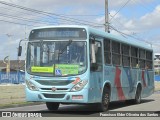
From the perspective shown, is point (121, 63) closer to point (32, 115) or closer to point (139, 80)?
point (139, 80)

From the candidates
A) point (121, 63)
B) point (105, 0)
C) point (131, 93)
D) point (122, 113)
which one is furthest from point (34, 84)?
point (105, 0)

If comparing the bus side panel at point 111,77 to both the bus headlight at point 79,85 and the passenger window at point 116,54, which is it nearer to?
the passenger window at point 116,54

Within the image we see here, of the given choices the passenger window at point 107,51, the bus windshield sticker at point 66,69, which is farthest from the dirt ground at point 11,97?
the bus windshield sticker at point 66,69

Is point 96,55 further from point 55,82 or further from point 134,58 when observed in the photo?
point 134,58

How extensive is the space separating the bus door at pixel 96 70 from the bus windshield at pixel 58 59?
37 cm

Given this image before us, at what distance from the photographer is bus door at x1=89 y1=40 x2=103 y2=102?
15.5 meters

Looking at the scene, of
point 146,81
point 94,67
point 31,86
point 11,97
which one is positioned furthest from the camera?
point 11,97

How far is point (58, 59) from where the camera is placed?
605 inches

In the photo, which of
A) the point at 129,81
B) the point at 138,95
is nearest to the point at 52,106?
the point at 129,81

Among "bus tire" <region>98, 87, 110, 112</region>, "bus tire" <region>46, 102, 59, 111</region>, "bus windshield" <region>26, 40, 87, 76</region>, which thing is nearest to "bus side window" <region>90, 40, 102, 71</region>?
"bus windshield" <region>26, 40, 87, 76</region>

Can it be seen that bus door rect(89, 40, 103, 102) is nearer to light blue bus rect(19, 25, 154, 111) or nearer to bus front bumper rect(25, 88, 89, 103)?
light blue bus rect(19, 25, 154, 111)

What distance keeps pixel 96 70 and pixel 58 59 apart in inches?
64.2

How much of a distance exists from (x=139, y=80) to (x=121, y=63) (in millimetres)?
3672

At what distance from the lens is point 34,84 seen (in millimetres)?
15547
